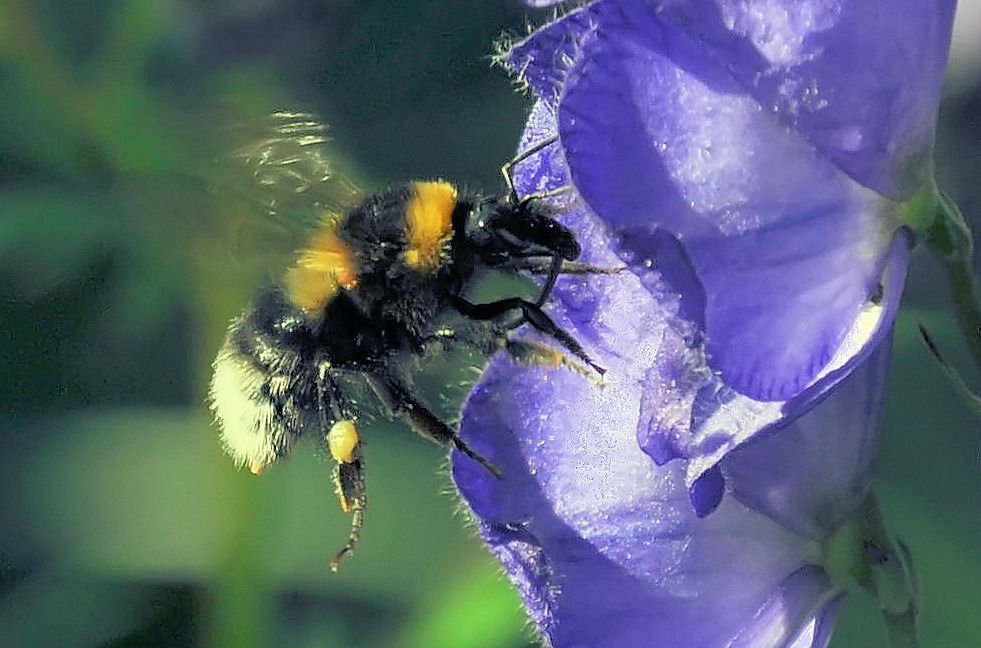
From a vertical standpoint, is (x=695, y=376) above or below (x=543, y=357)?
above

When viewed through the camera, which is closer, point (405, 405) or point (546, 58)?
point (546, 58)

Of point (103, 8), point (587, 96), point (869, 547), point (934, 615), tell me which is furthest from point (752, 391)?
point (103, 8)

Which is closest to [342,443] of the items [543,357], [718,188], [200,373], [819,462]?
[543,357]

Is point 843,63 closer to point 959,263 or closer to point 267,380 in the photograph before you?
point 959,263

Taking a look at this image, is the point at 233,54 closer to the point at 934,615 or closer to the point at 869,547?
the point at 934,615

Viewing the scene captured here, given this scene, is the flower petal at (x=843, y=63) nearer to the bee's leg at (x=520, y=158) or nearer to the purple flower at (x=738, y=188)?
the purple flower at (x=738, y=188)

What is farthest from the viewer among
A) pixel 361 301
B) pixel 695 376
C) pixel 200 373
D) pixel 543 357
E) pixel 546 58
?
pixel 200 373


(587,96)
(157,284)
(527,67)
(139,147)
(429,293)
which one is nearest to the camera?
(587,96)
